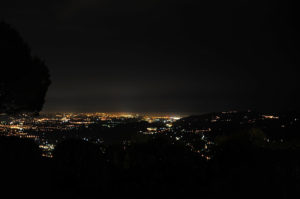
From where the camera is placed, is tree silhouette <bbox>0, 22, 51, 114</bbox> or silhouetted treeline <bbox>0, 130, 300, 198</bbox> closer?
silhouetted treeline <bbox>0, 130, 300, 198</bbox>

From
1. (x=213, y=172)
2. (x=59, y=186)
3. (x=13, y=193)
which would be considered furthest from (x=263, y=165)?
(x=13, y=193)

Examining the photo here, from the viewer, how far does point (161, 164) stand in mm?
8609

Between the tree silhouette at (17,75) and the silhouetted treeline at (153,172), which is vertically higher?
the tree silhouette at (17,75)

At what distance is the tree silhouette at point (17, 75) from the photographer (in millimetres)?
12977

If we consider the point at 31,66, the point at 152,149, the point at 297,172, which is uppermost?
the point at 31,66

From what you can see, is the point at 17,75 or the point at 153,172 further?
the point at 17,75

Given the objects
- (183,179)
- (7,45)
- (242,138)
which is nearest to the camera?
(183,179)

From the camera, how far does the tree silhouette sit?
12977 mm

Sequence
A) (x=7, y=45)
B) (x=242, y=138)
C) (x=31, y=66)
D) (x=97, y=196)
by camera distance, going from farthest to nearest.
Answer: (x=31, y=66) < (x=7, y=45) < (x=242, y=138) < (x=97, y=196)

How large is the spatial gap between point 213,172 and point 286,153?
8.88 feet

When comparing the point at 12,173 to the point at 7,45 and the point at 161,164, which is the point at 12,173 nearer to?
the point at 161,164

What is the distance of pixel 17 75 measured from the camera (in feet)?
43.8

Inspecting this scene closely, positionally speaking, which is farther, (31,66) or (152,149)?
(31,66)

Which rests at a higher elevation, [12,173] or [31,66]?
[31,66]
